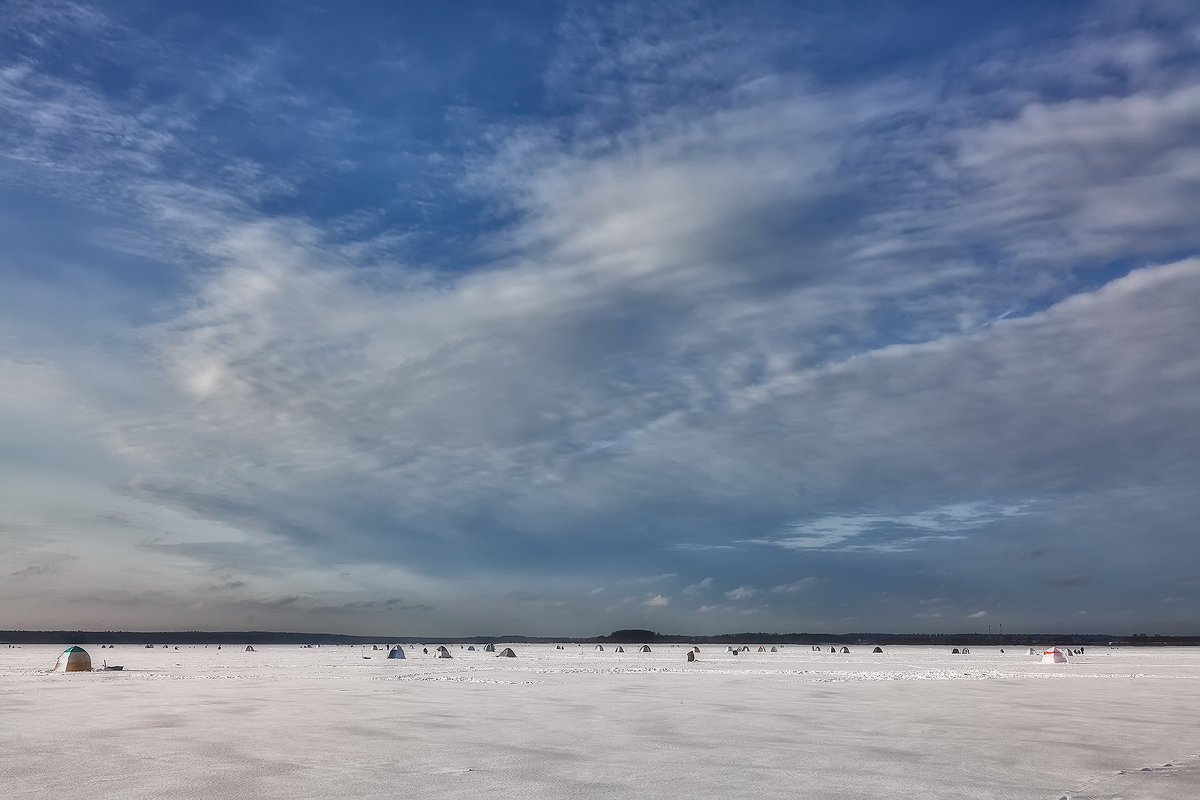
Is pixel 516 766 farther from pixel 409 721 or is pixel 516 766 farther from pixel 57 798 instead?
pixel 409 721

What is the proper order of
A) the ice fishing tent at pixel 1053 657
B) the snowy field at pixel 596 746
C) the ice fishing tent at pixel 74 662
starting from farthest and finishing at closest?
the ice fishing tent at pixel 1053 657 → the ice fishing tent at pixel 74 662 → the snowy field at pixel 596 746

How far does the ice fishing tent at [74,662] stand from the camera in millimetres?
63550

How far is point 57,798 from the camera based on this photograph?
1353 cm

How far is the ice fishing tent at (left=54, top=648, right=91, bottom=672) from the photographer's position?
208 feet

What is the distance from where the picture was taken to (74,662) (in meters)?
63.8

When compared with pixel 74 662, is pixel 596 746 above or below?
below

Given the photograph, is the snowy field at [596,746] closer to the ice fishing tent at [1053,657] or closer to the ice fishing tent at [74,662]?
the ice fishing tent at [74,662]

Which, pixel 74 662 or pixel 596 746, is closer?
pixel 596 746

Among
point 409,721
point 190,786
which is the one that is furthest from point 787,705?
→ point 190,786

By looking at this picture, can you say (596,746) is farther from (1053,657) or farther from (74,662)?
(1053,657)

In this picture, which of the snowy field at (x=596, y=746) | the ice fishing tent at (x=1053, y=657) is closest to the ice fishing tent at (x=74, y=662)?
the snowy field at (x=596, y=746)

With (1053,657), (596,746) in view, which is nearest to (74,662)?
(596,746)

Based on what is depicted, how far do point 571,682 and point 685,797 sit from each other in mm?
36371

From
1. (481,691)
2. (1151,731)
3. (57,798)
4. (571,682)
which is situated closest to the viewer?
(57,798)
